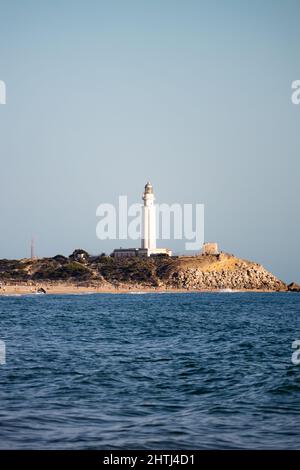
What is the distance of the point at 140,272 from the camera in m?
180

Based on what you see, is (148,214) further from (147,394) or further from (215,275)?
(147,394)

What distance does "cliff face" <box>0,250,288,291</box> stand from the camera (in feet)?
588

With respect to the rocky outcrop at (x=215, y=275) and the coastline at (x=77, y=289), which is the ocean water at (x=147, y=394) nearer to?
the coastline at (x=77, y=289)

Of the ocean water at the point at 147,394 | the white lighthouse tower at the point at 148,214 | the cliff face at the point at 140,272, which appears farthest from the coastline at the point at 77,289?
the ocean water at the point at 147,394

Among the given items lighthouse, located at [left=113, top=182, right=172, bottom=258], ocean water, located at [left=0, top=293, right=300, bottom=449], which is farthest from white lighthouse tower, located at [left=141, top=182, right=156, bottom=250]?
ocean water, located at [left=0, top=293, right=300, bottom=449]

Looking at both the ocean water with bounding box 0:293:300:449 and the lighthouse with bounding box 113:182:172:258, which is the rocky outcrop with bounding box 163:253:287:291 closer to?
the lighthouse with bounding box 113:182:172:258

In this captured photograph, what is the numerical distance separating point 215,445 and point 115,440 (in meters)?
1.92

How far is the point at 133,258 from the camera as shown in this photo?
18825 centimetres

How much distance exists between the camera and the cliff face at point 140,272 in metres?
179

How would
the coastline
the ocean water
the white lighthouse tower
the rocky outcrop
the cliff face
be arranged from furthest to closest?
the rocky outcrop < the cliff face < the white lighthouse tower < the coastline < the ocean water

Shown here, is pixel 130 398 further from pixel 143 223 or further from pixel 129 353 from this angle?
pixel 143 223

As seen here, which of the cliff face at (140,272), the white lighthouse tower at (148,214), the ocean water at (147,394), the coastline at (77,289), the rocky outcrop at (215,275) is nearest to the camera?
the ocean water at (147,394)

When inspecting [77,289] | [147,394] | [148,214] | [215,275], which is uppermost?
[148,214]

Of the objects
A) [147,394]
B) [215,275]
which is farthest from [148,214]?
[147,394]
